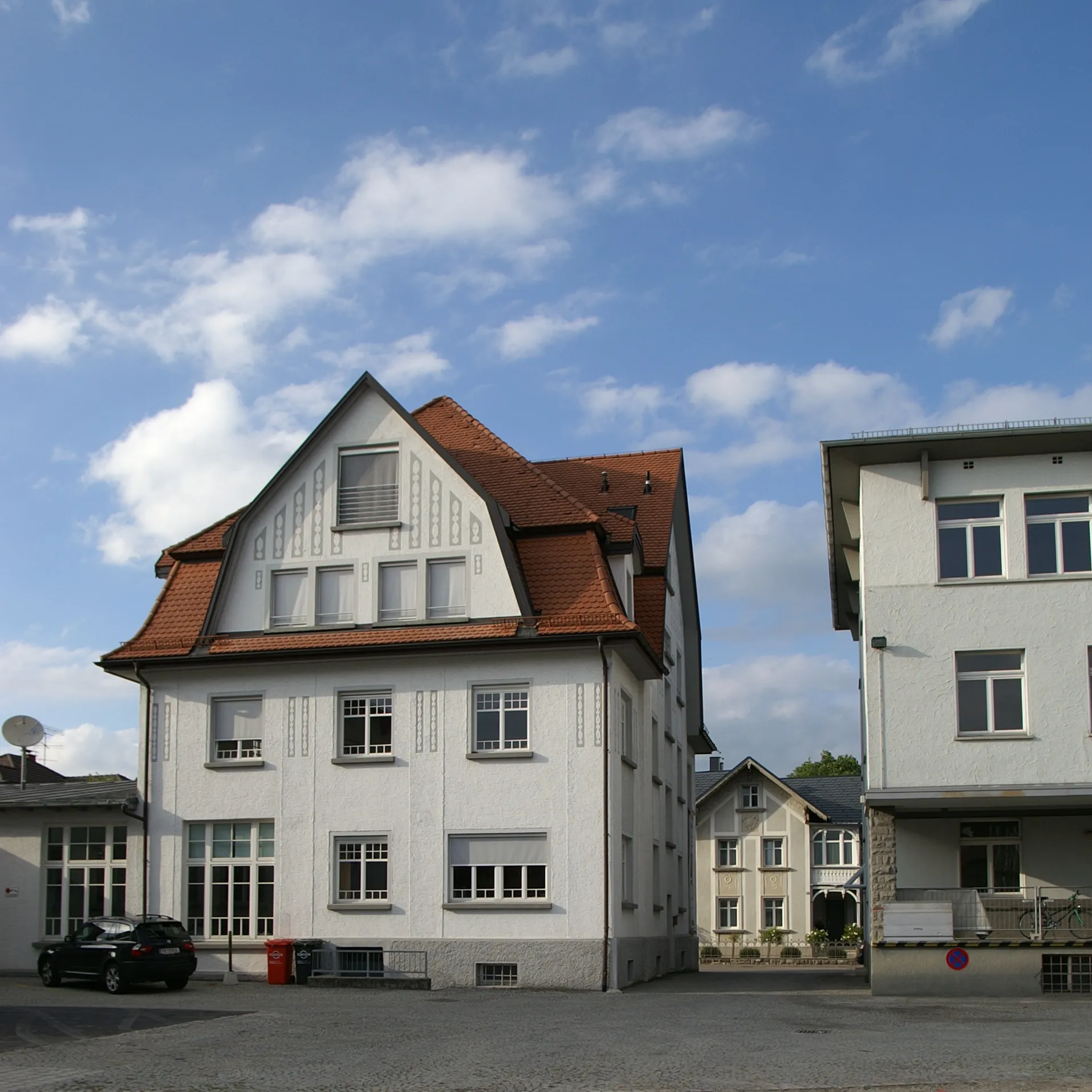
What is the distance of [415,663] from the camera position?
29406mm

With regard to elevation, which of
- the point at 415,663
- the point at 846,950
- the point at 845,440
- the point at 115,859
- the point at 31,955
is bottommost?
the point at 846,950

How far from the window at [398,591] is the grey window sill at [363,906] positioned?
18.9ft

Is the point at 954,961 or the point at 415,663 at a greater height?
the point at 415,663

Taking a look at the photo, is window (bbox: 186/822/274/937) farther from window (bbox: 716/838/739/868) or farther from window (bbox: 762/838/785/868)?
window (bbox: 762/838/785/868)

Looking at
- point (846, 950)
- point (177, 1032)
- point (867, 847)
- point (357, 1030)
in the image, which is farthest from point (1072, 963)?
point (846, 950)

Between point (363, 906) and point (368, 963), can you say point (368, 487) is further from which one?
point (368, 963)

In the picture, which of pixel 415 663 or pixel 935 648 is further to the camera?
pixel 415 663

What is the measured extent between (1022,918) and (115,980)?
1596 cm

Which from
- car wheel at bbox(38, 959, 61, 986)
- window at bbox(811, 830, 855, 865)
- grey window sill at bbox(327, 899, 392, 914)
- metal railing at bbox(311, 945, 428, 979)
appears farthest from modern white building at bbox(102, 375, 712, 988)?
window at bbox(811, 830, 855, 865)

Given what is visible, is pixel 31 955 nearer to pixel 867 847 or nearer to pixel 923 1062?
pixel 867 847

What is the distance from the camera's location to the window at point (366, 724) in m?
29.5

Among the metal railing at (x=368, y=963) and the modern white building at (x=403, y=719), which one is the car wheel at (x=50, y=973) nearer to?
the modern white building at (x=403, y=719)

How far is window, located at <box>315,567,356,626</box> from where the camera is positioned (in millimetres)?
30469

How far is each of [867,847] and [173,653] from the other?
Result: 1508 cm
